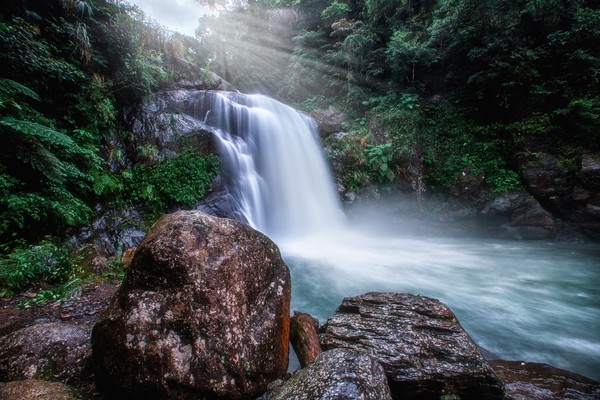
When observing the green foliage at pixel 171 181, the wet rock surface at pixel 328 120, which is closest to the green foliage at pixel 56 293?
the green foliage at pixel 171 181

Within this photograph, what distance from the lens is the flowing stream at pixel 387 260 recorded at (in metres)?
4.40

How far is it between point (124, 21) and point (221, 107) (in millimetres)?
3422

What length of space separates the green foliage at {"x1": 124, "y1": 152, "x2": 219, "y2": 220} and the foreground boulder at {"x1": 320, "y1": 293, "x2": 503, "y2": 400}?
512 centimetres

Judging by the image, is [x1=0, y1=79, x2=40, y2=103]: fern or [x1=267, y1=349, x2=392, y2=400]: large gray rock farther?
[x1=0, y1=79, x2=40, y2=103]: fern

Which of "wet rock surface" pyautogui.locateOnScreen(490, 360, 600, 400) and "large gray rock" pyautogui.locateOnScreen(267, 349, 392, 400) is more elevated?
"large gray rock" pyautogui.locateOnScreen(267, 349, 392, 400)

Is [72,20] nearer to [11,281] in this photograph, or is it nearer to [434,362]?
[11,281]

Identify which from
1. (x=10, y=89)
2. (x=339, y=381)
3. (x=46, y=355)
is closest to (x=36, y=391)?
(x=46, y=355)

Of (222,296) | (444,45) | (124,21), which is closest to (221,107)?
(124,21)

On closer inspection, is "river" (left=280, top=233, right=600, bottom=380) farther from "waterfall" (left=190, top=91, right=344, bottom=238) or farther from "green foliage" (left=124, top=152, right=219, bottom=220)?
"green foliage" (left=124, top=152, right=219, bottom=220)

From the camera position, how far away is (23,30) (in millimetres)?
4898

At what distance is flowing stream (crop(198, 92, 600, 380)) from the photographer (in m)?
4.40

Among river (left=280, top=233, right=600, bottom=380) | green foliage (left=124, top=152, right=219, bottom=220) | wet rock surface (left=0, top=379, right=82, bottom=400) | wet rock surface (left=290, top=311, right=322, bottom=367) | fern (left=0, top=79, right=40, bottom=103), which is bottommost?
river (left=280, top=233, right=600, bottom=380)

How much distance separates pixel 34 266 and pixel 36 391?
2.78 metres

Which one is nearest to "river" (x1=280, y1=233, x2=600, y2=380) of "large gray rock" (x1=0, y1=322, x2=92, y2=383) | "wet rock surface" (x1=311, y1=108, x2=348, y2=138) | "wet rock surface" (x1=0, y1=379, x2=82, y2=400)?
"large gray rock" (x1=0, y1=322, x2=92, y2=383)
